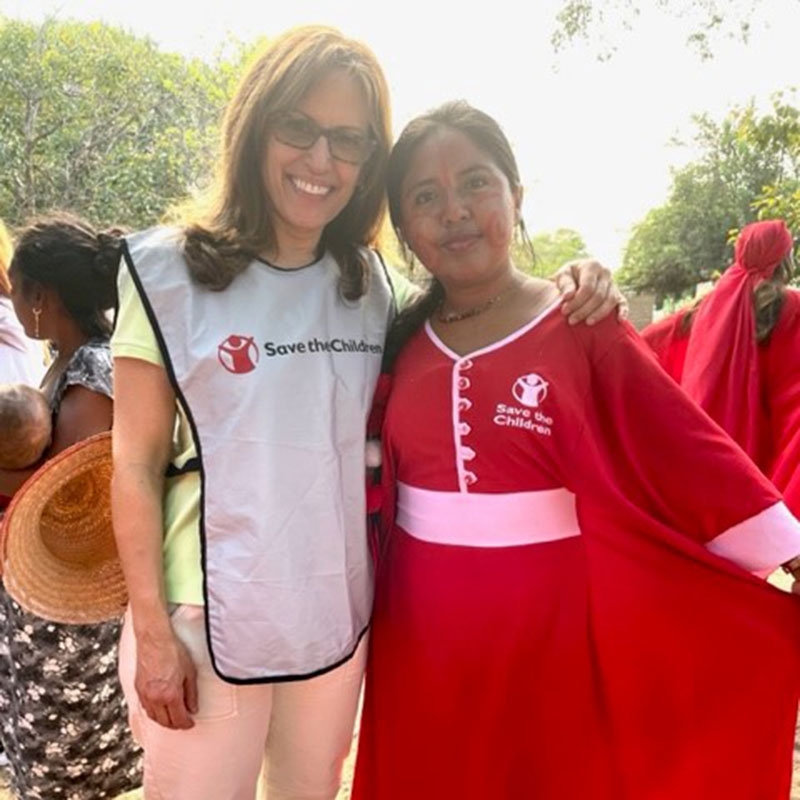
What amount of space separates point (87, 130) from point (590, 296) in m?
12.9

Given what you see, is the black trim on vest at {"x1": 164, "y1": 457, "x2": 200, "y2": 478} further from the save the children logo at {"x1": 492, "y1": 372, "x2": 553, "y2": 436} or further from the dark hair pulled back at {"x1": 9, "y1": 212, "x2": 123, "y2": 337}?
the dark hair pulled back at {"x1": 9, "y1": 212, "x2": 123, "y2": 337}

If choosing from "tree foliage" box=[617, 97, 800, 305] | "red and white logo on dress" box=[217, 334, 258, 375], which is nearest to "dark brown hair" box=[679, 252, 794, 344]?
"red and white logo on dress" box=[217, 334, 258, 375]

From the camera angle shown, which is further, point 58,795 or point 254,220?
point 58,795

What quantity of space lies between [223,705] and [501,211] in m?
1.24

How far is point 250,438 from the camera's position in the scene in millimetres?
1655

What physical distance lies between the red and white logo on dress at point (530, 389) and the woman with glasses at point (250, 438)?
0.69ft

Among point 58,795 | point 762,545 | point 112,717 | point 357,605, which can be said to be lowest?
point 58,795

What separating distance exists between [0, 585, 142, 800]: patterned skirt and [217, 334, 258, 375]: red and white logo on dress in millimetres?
1143

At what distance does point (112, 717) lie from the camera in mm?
2492

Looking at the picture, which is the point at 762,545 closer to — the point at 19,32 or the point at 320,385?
the point at 320,385

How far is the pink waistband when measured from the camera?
1.84 meters

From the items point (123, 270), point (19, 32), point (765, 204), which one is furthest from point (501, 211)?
point (19, 32)

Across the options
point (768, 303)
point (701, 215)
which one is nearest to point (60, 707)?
point (768, 303)

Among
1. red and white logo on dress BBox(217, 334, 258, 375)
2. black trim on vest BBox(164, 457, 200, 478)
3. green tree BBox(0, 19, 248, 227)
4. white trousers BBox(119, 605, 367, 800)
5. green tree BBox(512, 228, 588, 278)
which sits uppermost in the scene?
green tree BBox(0, 19, 248, 227)
